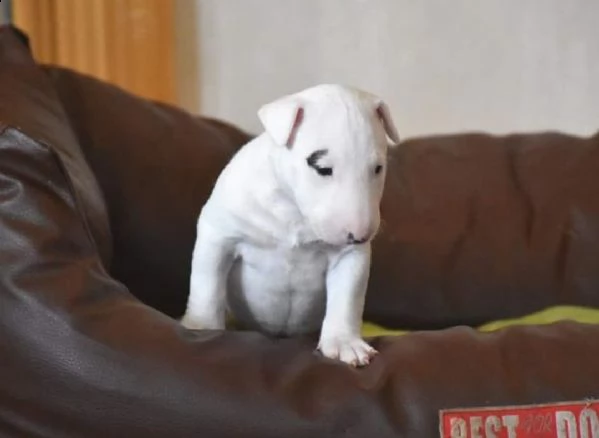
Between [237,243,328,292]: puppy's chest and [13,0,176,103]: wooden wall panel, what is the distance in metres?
0.85

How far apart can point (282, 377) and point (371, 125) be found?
0.97 feet

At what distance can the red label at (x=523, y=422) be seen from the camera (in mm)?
973

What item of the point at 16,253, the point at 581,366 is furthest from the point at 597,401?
the point at 16,253

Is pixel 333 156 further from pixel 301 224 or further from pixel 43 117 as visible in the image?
pixel 43 117

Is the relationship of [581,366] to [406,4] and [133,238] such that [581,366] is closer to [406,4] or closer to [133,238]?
[133,238]

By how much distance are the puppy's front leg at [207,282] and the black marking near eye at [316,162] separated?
0.21 m

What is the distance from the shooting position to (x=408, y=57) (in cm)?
221

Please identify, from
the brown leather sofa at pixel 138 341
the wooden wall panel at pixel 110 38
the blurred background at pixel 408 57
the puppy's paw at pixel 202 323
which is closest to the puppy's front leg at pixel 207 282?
the puppy's paw at pixel 202 323

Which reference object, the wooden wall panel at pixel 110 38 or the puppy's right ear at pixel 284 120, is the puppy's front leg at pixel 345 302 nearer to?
the puppy's right ear at pixel 284 120

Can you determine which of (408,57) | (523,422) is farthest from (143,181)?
(408,57)

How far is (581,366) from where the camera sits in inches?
41.0

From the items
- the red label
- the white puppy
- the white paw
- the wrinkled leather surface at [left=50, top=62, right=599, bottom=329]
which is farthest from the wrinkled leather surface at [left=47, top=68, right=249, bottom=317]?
the red label

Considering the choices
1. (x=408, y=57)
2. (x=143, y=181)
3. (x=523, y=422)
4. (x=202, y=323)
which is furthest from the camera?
(x=408, y=57)

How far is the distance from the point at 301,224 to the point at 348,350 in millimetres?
177
